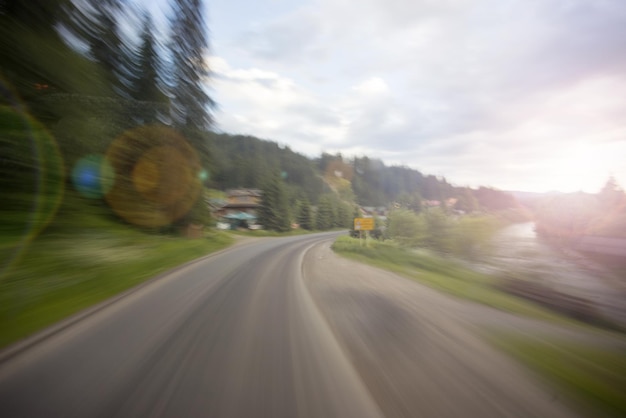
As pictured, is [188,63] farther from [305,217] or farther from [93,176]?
[305,217]

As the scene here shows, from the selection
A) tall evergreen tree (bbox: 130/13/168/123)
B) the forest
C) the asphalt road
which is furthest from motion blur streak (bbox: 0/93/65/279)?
tall evergreen tree (bbox: 130/13/168/123)

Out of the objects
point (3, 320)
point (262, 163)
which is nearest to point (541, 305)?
point (3, 320)

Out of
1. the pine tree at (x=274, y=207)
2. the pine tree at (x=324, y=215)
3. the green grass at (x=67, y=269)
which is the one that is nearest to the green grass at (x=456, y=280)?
the green grass at (x=67, y=269)

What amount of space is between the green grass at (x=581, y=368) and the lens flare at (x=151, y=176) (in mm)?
18566

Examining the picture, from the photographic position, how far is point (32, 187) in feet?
29.6

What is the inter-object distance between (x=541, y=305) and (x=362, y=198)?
110354 millimetres

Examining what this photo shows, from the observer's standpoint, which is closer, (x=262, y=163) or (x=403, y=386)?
(x=403, y=386)

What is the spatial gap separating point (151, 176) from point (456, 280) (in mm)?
17572

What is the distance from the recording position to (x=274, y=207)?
43969mm

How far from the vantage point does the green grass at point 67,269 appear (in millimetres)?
5632

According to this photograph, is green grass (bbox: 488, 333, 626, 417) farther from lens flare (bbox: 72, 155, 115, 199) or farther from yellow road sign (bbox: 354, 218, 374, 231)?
yellow road sign (bbox: 354, 218, 374, 231)

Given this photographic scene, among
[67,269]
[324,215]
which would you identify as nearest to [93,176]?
[67,269]

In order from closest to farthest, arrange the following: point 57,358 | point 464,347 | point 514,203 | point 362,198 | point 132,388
→ 1. point 132,388
2. point 57,358
3. point 464,347
4. point 514,203
5. point 362,198

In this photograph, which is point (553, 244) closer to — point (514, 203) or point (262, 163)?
point (514, 203)
